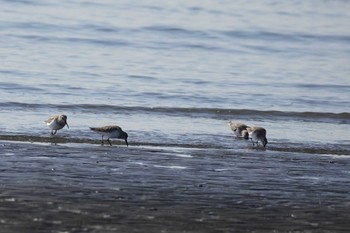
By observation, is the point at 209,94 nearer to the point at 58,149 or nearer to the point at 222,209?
the point at 58,149

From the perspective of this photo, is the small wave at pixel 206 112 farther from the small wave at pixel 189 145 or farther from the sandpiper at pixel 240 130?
the small wave at pixel 189 145

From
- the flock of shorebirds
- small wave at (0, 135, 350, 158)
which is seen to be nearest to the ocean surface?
small wave at (0, 135, 350, 158)

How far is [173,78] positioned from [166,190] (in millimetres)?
11695

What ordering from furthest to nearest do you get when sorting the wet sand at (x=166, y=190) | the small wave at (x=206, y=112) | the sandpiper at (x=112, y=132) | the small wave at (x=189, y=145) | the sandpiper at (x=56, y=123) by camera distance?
the small wave at (x=206, y=112) < the sandpiper at (x=56, y=123) < the sandpiper at (x=112, y=132) < the small wave at (x=189, y=145) < the wet sand at (x=166, y=190)

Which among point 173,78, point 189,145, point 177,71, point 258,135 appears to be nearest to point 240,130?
point 258,135

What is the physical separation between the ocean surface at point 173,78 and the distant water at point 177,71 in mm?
35

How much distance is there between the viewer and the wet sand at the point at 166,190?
374 inches

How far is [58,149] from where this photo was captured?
1348 cm

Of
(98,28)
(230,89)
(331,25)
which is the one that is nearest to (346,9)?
(331,25)

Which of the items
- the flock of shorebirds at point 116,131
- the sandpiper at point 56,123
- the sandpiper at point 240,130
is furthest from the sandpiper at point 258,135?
the sandpiper at point 56,123

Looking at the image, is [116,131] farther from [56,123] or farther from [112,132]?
[56,123]

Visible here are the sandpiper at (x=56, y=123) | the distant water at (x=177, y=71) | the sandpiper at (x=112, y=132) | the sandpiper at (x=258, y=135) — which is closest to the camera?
the sandpiper at (x=112, y=132)

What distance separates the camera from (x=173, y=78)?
73.9ft

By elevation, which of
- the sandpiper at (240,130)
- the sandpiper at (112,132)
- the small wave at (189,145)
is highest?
the sandpiper at (240,130)
